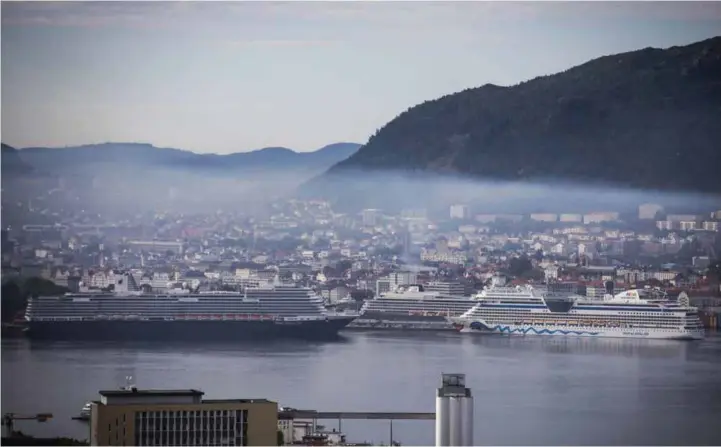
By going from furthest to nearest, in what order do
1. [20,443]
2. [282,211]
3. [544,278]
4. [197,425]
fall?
[544,278] → [282,211] → [20,443] → [197,425]

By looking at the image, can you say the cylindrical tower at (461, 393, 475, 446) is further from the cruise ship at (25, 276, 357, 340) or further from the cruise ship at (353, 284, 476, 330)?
the cruise ship at (353, 284, 476, 330)

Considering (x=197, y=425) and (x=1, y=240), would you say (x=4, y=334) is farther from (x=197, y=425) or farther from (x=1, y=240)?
(x=197, y=425)

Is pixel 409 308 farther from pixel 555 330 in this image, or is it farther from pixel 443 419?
pixel 443 419

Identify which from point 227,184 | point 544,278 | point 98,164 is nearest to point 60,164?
point 98,164

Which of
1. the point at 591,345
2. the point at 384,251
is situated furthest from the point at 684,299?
the point at 384,251

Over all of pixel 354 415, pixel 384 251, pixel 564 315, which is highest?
pixel 384 251

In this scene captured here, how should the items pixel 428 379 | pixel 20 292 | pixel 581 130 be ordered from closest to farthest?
pixel 428 379, pixel 20 292, pixel 581 130

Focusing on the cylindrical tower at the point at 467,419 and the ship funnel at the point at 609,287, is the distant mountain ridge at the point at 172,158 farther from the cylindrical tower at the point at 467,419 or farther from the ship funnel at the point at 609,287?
the cylindrical tower at the point at 467,419
